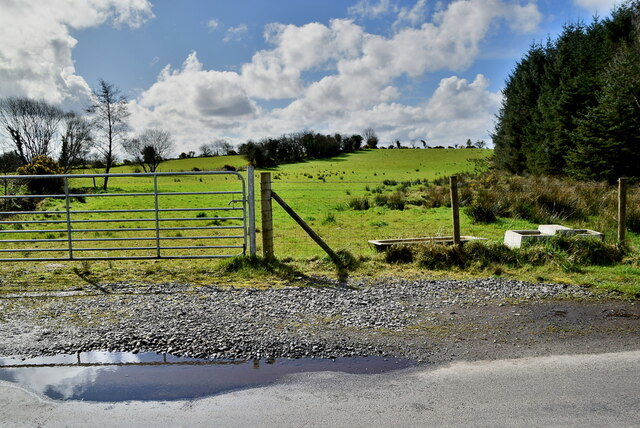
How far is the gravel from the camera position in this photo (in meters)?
5.34

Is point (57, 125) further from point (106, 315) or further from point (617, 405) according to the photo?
point (617, 405)

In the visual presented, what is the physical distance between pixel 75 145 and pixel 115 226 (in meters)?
37.2

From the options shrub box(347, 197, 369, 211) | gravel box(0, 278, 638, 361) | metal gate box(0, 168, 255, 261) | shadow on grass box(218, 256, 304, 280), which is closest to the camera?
gravel box(0, 278, 638, 361)

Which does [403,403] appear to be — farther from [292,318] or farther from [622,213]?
[622,213]

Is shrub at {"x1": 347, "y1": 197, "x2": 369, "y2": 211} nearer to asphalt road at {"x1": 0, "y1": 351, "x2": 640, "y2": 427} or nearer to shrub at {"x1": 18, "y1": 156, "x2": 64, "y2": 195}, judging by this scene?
shrub at {"x1": 18, "y1": 156, "x2": 64, "y2": 195}

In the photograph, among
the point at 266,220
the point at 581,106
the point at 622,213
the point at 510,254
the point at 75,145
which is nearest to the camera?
the point at 266,220

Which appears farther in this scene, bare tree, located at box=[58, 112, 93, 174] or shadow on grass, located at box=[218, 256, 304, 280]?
bare tree, located at box=[58, 112, 93, 174]

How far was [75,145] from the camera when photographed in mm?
49031

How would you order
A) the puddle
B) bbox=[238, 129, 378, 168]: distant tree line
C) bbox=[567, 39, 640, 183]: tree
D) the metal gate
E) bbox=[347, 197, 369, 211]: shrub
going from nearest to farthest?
the puddle → the metal gate → bbox=[347, 197, 369, 211]: shrub → bbox=[567, 39, 640, 183]: tree → bbox=[238, 129, 378, 168]: distant tree line

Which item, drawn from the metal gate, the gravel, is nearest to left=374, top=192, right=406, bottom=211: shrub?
the metal gate

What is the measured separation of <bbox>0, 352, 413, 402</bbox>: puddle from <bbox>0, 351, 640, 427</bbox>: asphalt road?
0.50ft

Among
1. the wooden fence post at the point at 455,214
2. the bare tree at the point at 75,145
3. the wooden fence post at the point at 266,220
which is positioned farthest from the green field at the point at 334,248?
the bare tree at the point at 75,145

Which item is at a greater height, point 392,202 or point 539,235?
point 392,202

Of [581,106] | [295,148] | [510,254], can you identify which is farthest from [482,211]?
[295,148]
